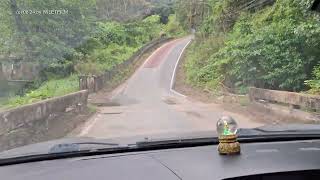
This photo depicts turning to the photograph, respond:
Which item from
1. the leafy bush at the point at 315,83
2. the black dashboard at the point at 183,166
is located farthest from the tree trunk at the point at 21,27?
the black dashboard at the point at 183,166

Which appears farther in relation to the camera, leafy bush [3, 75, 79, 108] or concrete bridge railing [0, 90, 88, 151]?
leafy bush [3, 75, 79, 108]

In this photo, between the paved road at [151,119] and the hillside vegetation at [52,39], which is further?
the hillside vegetation at [52,39]

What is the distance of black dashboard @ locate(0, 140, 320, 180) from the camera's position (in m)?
2.45

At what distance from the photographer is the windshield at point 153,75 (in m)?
13.3

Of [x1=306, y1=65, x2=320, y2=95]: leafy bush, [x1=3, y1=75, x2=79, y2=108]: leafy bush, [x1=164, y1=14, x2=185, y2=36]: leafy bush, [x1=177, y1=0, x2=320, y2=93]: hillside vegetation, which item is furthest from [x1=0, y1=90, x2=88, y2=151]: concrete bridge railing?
[x1=164, y1=14, x2=185, y2=36]: leafy bush

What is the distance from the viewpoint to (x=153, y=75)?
42094mm

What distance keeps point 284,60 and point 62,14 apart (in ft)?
66.7

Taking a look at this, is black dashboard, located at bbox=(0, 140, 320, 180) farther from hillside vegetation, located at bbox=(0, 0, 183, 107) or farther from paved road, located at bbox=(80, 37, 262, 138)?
hillside vegetation, located at bbox=(0, 0, 183, 107)

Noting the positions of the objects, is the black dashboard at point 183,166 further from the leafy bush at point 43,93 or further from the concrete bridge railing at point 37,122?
the leafy bush at point 43,93

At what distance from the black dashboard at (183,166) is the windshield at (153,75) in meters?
0.24

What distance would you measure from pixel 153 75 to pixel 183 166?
39.6 meters

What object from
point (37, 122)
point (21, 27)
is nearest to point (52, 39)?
point (21, 27)

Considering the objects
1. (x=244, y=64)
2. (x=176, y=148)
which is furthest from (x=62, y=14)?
(x=176, y=148)

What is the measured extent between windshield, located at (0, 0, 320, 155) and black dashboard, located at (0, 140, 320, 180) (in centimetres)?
24
